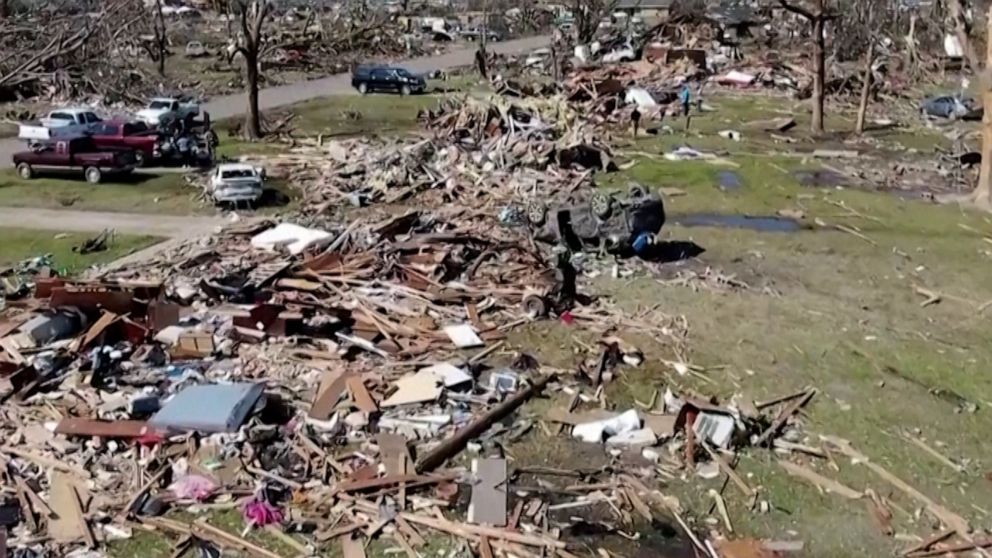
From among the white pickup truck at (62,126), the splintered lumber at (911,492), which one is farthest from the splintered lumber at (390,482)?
the white pickup truck at (62,126)

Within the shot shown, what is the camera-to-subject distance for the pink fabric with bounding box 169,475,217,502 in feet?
37.3

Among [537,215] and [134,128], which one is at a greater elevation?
[134,128]

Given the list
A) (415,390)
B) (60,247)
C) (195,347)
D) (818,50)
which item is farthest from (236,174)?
(818,50)

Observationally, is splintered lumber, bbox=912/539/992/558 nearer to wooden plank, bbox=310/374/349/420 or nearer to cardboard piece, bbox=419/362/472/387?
cardboard piece, bbox=419/362/472/387

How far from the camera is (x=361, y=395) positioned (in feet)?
45.0

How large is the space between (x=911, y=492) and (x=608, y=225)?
9.48 m

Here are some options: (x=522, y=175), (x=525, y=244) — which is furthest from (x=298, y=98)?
(x=525, y=244)

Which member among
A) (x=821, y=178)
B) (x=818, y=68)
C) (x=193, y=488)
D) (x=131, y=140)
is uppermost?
(x=818, y=68)

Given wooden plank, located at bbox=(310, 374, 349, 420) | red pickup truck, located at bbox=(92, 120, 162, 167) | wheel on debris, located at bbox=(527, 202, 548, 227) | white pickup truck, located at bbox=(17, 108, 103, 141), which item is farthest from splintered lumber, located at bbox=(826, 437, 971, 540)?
white pickup truck, located at bbox=(17, 108, 103, 141)

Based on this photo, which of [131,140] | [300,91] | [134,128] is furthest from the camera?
[300,91]

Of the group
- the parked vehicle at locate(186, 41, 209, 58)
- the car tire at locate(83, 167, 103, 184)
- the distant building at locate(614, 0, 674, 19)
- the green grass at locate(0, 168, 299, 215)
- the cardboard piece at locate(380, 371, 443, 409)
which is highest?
the distant building at locate(614, 0, 674, 19)

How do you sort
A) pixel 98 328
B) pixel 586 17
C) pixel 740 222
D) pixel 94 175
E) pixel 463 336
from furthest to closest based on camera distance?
1. pixel 586 17
2. pixel 94 175
3. pixel 740 222
4. pixel 463 336
5. pixel 98 328

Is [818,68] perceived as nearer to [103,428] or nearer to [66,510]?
[103,428]

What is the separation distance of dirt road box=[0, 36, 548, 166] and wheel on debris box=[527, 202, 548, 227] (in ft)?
56.8
